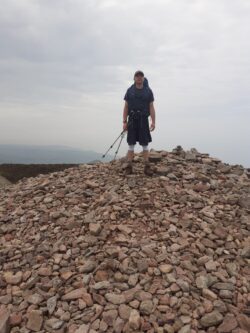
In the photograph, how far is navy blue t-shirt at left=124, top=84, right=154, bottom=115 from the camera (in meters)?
11.8

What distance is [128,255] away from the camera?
843cm

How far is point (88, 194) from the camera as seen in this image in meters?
11.2

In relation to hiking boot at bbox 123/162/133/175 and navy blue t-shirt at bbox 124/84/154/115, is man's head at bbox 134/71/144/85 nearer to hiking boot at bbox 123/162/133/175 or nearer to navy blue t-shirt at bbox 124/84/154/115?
navy blue t-shirt at bbox 124/84/154/115

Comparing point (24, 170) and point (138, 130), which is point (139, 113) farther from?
point (24, 170)

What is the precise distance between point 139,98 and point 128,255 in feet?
17.2

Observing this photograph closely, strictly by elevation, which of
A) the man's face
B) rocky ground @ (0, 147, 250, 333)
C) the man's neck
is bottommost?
rocky ground @ (0, 147, 250, 333)

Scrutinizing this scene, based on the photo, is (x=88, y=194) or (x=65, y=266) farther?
(x=88, y=194)

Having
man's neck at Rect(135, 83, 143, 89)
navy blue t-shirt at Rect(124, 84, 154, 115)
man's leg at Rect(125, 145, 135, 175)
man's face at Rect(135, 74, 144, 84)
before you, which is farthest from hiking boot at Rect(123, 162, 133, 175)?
man's face at Rect(135, 74, 144, 84)

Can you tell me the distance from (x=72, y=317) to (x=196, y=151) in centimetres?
964

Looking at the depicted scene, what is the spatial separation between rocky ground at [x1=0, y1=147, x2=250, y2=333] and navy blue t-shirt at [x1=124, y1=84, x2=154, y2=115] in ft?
6.80

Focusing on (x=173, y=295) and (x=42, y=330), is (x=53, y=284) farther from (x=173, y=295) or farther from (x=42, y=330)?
Answer: (x=173, y=295)

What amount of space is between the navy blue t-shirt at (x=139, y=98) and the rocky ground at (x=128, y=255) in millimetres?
2072

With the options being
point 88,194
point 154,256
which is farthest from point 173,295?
point 88,194

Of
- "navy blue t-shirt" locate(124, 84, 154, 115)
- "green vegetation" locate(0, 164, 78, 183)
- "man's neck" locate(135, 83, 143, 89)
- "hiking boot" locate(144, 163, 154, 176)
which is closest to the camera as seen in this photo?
"man's neck" locate(135, 83, 143, 89)
